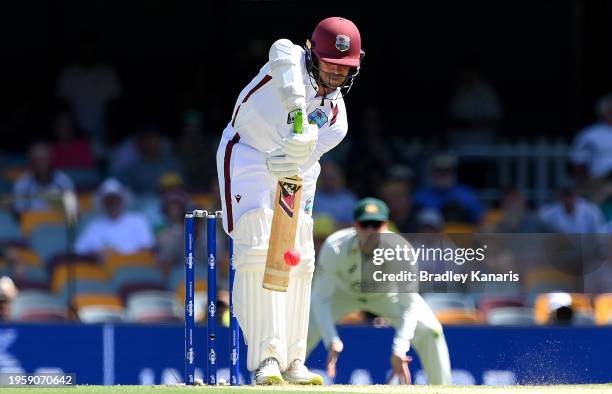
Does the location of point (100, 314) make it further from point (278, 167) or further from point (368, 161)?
point (278, 167)

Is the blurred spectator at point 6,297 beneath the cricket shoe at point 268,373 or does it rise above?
above

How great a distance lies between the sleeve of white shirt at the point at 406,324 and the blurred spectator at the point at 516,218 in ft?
10.3

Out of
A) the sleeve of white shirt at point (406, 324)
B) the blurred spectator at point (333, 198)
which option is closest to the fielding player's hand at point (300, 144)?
the sleeve of white shirt at point (406, 324)

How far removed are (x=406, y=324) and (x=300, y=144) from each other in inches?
117

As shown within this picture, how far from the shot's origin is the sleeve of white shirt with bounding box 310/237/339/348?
9.86 meters

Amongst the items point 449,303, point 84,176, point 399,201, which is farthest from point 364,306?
point 84,176

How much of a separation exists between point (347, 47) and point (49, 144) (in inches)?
309

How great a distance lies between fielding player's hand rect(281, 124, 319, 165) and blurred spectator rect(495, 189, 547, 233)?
5.89m

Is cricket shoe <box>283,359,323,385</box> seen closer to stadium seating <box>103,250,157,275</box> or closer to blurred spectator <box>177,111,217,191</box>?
stadium seating <box>103,250,157,275</box>

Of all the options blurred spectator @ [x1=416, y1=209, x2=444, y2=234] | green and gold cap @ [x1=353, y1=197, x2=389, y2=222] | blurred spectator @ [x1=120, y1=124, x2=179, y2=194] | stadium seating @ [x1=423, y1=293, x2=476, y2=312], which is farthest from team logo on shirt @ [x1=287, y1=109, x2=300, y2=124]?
blurred spectator @ [x1=120, y1=124, x2=179, y2=194]

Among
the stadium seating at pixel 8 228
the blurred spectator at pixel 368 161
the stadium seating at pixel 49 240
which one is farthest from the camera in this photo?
the blurred spectator at pixel 368 161

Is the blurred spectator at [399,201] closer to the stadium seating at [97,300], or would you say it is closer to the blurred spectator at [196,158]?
the blurred spectator at [196,158]

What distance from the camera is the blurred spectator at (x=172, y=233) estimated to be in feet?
39.6

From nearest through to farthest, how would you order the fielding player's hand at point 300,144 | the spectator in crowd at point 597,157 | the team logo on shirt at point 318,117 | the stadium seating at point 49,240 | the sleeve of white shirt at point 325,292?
1. the fielding player's hand at point 300,144
2. the team logo on shirt at point 318,117
3. the sleeve of white shirt at point 325,292
4. the stadium seating at point 49,240
5. the spectator in crowd at point 597,157
